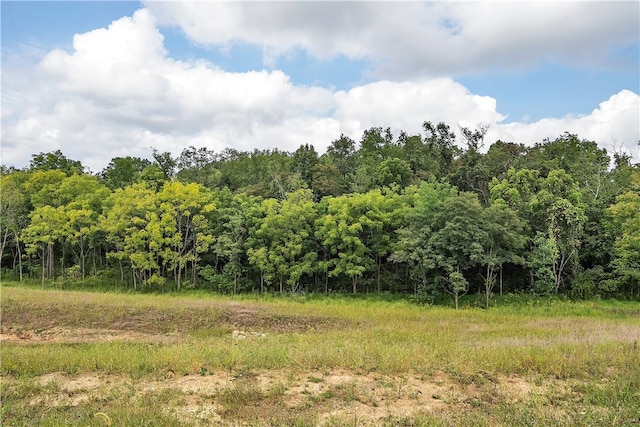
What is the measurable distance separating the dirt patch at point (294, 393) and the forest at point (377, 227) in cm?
2020

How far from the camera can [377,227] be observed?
117ft

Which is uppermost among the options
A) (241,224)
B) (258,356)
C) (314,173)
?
(314,173)

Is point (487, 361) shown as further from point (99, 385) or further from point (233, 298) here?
point (233, 298)

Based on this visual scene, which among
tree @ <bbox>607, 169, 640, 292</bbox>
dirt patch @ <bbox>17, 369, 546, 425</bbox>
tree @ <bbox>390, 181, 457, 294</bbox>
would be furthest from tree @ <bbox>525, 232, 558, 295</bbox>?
dirt patch @ <bbox>17, 369, 546, 425</bbox>

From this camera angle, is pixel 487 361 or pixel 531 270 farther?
pixel 531 270

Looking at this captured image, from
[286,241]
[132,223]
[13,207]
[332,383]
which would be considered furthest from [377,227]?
[13,207]

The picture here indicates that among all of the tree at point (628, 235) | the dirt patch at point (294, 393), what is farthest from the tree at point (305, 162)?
the dirt patch at point (294, 393)

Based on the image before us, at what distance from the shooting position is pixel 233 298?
3562 cm

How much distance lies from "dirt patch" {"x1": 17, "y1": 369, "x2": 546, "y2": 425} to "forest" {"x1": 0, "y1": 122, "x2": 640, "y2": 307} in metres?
20.2

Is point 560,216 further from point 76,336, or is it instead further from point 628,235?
point 76,336

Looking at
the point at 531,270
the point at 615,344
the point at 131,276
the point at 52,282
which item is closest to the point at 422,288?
the point at 531,270

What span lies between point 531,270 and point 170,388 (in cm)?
3063

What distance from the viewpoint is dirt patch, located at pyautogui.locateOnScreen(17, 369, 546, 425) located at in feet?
27.3

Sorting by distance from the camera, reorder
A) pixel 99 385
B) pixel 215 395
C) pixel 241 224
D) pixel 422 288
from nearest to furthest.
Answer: pixel 215 395, pixel 99 385, pixel 422 288, pixel 241 224
